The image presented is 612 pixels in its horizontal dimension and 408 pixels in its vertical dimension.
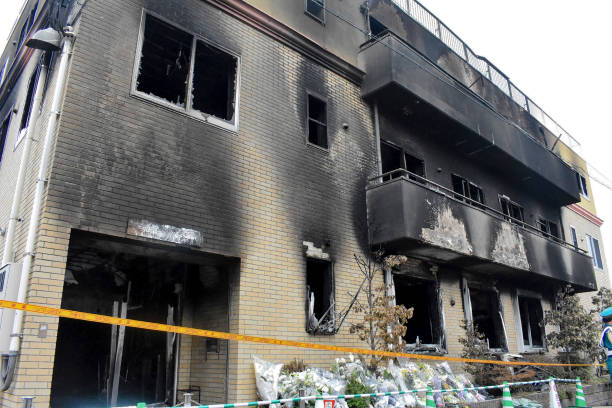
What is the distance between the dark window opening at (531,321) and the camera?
1616 centimetres

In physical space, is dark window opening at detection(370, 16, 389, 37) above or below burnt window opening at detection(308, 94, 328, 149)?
above


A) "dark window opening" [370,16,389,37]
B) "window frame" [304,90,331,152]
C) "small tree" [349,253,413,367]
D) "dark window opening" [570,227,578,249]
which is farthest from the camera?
"dark window opening" [570,227,578,249]

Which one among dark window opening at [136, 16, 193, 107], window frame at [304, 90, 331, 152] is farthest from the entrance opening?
window frame at [304, 90, 331, 152]

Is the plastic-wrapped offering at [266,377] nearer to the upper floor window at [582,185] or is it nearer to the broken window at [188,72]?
the broken window at [188,72]

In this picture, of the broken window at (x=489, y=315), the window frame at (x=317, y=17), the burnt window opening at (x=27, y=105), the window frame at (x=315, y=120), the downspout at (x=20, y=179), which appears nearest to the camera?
the downspout at (x=20, y=179)

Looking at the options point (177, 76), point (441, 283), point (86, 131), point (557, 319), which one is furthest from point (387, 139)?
point (557, 319)

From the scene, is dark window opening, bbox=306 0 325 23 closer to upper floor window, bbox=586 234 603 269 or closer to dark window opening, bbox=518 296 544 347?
dark window opening, bbox=518 296 544 347

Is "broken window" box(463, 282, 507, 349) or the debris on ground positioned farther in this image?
"broken window" box(463, 282, 507, 349)

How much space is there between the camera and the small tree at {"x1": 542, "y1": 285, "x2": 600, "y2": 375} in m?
15.1

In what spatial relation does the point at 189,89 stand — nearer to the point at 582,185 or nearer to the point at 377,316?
the point at 377,316

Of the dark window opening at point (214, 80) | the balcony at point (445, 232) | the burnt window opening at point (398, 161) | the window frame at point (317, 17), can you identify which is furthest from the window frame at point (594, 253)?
the dark window opening at point (214, 80)

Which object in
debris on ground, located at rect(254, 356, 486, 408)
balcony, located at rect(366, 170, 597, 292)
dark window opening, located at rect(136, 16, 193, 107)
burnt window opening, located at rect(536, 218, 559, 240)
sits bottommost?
debris on ground, located at rect(254, 356, 486, 408)

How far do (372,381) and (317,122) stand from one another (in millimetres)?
5616

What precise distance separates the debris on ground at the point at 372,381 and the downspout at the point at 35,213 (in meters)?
3.52
